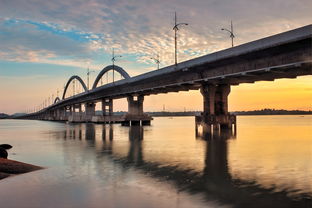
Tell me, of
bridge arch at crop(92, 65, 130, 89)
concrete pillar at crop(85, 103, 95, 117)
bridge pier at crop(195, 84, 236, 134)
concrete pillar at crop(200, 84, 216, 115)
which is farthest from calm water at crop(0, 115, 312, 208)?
concrete pillar at crop(85, 103, 95, 117)

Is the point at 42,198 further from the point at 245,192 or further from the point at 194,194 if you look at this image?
the point at 245,192

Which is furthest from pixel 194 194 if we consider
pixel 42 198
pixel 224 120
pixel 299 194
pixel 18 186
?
pixel 224 120

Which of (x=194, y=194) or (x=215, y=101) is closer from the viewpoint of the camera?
(x=194, y=194)

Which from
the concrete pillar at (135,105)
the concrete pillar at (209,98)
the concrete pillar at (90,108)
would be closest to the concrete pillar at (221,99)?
the concrete pillar at (209,98)

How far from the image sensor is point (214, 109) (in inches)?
2408

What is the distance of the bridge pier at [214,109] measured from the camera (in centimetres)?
5709

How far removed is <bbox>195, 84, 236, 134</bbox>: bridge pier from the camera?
57094mm

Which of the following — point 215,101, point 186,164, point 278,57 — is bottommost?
point 186,164

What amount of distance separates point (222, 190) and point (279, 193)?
220 centimetres

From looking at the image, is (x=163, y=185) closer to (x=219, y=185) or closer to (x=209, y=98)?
(x=219, y=185)

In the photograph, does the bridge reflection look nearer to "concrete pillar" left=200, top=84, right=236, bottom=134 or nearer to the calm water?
the calm water

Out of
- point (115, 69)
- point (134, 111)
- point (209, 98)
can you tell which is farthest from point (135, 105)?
point (209, 98)

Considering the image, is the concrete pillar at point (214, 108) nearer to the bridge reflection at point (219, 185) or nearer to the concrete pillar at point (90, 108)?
the bridge reflection at point (219, 185)

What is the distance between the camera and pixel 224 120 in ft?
196
